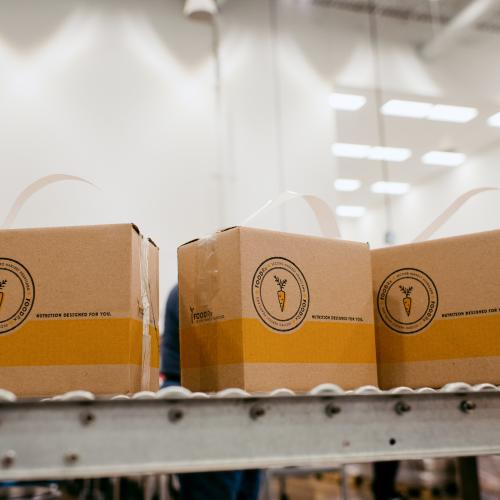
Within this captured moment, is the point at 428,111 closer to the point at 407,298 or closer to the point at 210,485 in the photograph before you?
the point at 210,485

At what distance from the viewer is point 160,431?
538mm

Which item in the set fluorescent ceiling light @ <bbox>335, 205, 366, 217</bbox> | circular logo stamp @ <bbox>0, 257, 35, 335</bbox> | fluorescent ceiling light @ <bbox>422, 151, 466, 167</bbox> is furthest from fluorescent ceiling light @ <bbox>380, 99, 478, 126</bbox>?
circular logo stamp @ <bbox>0, 257, 35, 335</bbox>

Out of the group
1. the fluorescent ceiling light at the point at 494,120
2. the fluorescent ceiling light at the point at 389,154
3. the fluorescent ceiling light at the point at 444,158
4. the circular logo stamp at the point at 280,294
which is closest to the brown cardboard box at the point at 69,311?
the circular logo stamp at the point at 280,294

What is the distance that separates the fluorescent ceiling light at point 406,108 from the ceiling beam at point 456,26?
28 centimetres

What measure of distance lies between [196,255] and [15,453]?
0.39m

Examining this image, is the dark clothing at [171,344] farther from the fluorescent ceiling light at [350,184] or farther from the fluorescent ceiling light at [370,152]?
the fluorescent ceiling light at [350,184]

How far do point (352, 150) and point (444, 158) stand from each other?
103cm

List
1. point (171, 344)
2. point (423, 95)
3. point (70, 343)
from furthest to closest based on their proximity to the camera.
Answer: point (423, 95) → point (171, 344) → point (70, 343)

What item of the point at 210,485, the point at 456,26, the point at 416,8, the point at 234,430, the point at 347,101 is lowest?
the point at 210,485

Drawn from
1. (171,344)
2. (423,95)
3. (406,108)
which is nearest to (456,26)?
(423,95)

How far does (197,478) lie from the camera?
5.62 ft

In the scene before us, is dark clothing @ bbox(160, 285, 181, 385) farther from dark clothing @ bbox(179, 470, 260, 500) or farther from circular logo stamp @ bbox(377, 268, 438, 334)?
circular logo stamp @ bbox(377, 268, 438, 334)

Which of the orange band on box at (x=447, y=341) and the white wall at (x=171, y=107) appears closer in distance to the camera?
the orange band on box at (x=447, y=341)

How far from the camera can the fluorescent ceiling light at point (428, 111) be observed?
150 inches
